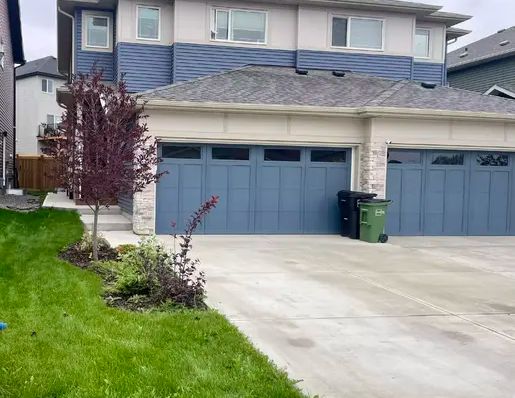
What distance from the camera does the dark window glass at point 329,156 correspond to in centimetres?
1594

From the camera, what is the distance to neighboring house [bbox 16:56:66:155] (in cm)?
4516

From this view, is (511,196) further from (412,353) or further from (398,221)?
(412,353)

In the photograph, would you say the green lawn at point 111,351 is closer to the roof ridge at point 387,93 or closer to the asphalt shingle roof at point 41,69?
the roof ridge at point 387,93

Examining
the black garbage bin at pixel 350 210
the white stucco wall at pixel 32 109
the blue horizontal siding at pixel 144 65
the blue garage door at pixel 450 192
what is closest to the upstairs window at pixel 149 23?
the blue horizontal siding at pixel 144 65

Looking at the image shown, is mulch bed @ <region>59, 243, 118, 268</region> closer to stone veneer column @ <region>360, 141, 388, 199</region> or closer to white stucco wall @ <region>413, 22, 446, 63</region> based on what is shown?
stone veneer column @ <region>360, 141, 388, 199</region>

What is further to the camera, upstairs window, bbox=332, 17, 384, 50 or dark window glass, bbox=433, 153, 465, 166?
upstairs window, bbox=332, 17, 384, 50

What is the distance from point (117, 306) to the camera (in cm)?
731

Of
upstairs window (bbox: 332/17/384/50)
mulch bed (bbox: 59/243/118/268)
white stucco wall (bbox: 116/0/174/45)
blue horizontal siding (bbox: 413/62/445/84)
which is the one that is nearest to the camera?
mulch bed (bbox: 59/243/118/268)

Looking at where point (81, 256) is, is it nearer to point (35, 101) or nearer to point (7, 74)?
point (7, 74)

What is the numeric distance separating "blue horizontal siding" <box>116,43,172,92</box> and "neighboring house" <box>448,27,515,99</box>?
13973 millimetres

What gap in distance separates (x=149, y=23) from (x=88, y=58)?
8.42ft

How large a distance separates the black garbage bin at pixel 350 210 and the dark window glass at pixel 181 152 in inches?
147

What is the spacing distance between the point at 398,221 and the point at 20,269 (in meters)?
9.90

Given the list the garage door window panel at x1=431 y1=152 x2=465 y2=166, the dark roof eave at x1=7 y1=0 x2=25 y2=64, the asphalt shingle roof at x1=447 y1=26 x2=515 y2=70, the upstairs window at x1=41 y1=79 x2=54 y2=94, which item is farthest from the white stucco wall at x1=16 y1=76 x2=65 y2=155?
the garage door window panel at x1=431 y1=152 x2=465 y2=166
